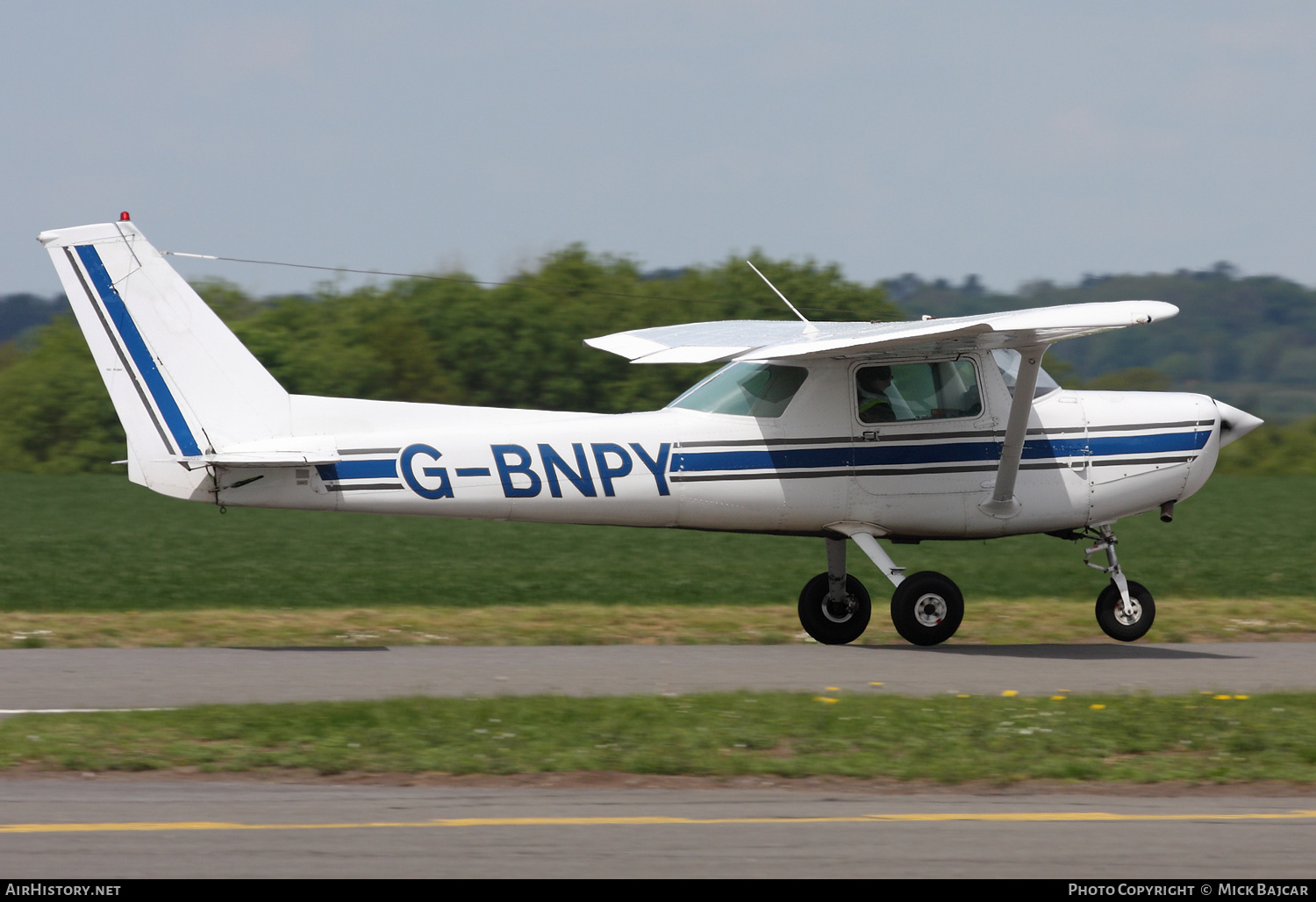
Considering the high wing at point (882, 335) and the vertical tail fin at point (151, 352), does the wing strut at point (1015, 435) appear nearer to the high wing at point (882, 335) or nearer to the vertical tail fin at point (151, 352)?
the high wing at point (882, 335)

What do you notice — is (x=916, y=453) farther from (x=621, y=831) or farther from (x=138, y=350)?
(x=621, y=831)

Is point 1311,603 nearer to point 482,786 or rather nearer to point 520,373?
point 482,786

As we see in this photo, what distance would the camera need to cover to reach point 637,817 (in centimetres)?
663

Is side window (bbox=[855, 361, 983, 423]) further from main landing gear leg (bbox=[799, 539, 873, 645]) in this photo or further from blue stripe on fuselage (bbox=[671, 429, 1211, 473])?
main landing gear leg (bbox=[799, 539, 873, 645])

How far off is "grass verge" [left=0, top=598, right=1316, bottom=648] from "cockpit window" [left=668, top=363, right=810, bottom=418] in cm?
218

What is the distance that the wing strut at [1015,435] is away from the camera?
12.4 meters

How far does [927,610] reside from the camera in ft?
42.1

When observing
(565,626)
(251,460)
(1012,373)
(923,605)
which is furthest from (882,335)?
(251,460)

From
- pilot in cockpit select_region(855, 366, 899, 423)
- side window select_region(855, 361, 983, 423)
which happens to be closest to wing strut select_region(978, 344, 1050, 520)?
side window select_region(855, 361, 983, 423)

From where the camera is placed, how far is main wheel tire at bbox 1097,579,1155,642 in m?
13.3

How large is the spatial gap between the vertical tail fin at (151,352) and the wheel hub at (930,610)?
18.6ft

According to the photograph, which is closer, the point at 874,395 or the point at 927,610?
the point at 927,610

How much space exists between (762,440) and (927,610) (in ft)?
6.58
